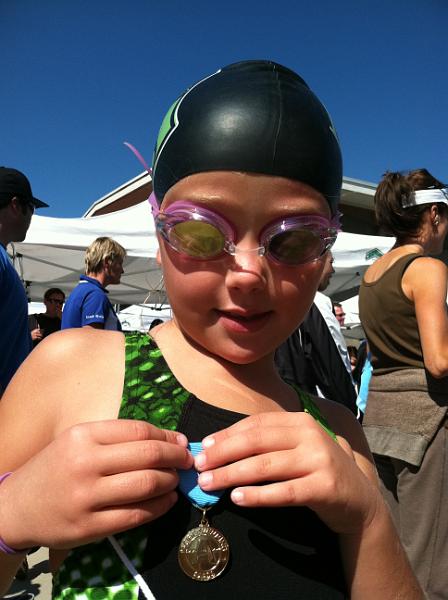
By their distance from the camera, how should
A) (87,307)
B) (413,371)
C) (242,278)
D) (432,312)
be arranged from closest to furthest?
(242,278)
(432,312)
(413,371)
(87,307)

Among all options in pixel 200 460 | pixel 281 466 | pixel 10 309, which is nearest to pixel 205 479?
pixel 200 460

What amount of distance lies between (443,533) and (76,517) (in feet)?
6.93

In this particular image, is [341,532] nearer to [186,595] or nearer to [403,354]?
[186,595]

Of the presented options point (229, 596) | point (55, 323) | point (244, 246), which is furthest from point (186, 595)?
point (55, 323)

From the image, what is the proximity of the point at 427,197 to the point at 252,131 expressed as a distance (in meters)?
2.04

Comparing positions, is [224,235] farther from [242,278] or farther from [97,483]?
[97,483]

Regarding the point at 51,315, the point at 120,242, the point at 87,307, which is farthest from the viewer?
the point at 120,242

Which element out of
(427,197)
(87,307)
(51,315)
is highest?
(427,197)

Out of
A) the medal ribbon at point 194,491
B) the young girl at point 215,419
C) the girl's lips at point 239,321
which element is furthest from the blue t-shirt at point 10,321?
the medal ribbon at point 194,491

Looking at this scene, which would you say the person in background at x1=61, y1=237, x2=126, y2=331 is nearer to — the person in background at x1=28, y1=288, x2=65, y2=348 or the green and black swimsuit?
the person in background at x1=28, y1=288, x2=65, y2=348

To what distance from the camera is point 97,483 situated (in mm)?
803

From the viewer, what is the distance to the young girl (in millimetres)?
846

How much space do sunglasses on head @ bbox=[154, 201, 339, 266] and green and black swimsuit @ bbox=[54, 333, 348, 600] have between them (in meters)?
0.32

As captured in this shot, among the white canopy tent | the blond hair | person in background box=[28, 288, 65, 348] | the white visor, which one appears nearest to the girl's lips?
the white visor
